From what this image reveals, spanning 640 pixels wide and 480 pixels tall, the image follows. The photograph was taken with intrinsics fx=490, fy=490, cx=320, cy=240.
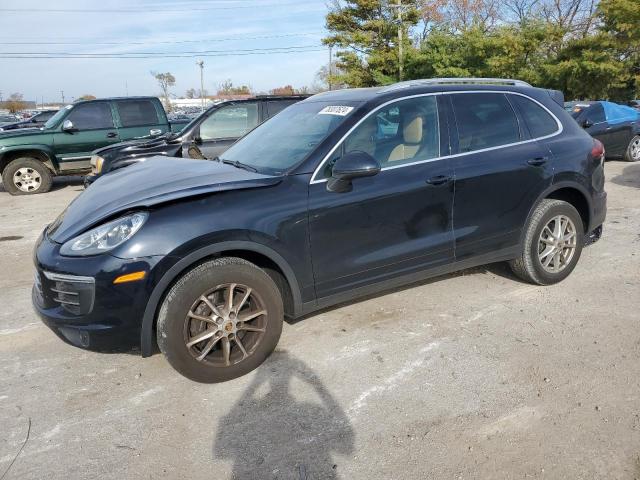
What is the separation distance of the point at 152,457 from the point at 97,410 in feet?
1.98

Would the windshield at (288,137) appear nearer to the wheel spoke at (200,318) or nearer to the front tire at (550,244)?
the wheel spoke at (200,318)

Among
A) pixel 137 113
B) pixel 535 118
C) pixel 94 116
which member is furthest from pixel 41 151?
pixel 535 118

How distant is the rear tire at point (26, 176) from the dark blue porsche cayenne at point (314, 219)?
25.0 feet

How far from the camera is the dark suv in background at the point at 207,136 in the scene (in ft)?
24.1

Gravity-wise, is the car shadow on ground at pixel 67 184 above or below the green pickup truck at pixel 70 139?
below

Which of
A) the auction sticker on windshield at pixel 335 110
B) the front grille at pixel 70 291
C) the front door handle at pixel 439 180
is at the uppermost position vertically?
the auction sticker on windshield at pixel 335 110

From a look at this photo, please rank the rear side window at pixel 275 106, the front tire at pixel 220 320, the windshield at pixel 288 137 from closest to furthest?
the front tire at pixel 220 320 < the windshield at pixel 288 137 < the rear side window at pixel 275 106

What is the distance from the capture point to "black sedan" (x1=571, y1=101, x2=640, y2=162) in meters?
10.6

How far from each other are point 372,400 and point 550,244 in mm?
2422

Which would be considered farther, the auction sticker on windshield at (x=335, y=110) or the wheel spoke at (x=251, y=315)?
the auction sticker on windshield at (x=335, y=110)

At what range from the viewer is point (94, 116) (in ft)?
34.2

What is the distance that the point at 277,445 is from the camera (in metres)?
2.51

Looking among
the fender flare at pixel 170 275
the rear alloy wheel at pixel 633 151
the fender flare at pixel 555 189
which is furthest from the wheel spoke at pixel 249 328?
the rear alloy wheel at pixel 633 151

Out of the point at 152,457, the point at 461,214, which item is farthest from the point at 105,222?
the point at 461,214
